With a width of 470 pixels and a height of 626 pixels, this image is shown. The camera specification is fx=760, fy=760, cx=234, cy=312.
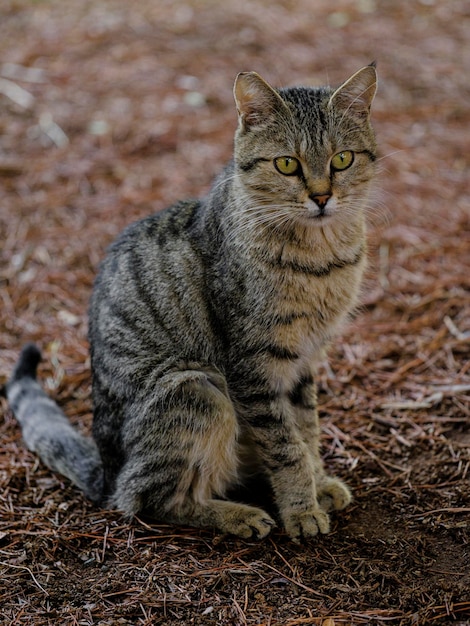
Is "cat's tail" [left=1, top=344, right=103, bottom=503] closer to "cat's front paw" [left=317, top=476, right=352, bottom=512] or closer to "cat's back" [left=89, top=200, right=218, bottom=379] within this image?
"cat's back" [left=89, top=200, right=218, bottom=379]

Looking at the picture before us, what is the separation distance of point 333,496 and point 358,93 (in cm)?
187

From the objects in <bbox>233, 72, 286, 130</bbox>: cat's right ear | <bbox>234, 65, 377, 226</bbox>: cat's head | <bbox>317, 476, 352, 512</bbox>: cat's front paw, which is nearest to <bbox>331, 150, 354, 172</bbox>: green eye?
<bbox>234, 65, 377, 226</bbox>: cat's head

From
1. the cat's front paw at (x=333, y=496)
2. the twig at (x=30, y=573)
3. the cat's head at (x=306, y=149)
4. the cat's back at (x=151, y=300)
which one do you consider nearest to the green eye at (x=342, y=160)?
the cat's head at (x=306, y=149)

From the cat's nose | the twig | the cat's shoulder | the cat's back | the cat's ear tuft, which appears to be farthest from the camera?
the cat's shoulder

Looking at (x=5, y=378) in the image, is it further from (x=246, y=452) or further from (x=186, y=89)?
(x=186, y=89)

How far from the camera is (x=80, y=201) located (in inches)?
244

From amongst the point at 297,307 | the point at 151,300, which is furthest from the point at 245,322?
the point at 151,300

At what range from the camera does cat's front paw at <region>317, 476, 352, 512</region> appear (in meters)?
3.60

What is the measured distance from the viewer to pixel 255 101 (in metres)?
3.40

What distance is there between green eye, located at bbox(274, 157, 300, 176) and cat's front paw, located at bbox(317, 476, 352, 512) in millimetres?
1485

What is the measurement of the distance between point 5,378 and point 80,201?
2.11 meters

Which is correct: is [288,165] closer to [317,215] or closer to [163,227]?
[317,215]

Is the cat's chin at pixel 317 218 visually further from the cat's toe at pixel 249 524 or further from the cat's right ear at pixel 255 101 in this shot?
the cat's toe at pixel 249 524

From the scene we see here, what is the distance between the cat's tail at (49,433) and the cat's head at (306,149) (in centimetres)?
148
